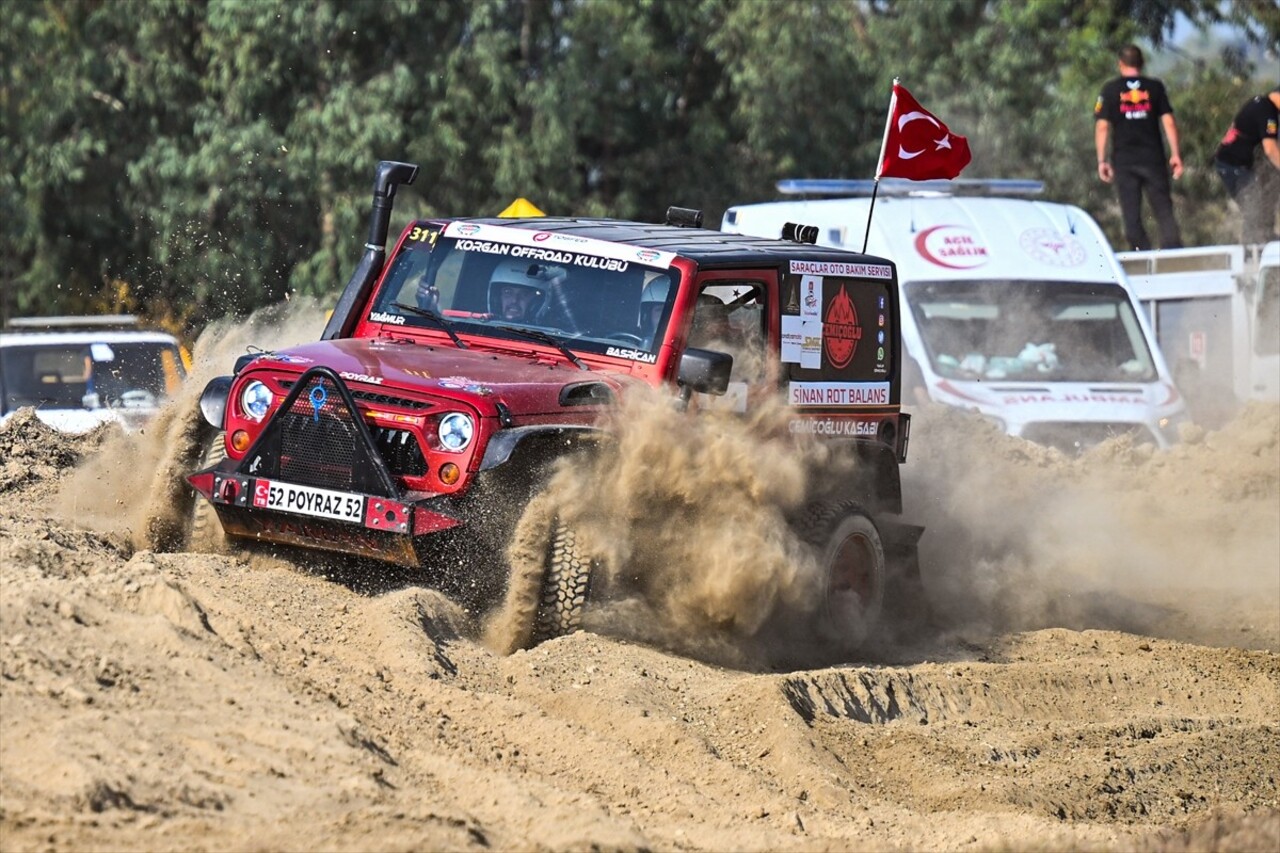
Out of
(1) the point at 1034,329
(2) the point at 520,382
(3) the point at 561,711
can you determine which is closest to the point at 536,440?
(2) the point at 520,382

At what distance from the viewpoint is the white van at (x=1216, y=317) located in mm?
16500

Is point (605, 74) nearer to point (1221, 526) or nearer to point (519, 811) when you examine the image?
point (1221, 526)

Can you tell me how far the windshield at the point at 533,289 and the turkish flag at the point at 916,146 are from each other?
9.98ft

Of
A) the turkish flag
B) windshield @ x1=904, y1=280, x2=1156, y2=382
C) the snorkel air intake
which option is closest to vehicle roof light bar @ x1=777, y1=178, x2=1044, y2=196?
windshield @ x1=904, y1=280, x2=1156, y2=382

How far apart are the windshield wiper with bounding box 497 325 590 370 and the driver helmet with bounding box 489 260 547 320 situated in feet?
0.40

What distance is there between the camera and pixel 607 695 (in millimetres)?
6832

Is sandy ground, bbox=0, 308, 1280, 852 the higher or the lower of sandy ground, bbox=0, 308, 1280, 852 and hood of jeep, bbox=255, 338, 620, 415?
the lower

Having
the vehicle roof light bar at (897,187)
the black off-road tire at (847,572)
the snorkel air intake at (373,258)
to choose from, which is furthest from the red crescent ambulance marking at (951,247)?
the snorkel air intake at (373,258)

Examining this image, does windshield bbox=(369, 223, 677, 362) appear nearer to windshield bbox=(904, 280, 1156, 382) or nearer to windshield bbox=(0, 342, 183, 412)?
windshield bbox=(0, 342, 183, 412)

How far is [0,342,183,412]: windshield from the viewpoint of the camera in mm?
14641

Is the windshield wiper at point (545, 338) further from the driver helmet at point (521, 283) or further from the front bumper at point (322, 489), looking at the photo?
the front bumper at point (322, 489)

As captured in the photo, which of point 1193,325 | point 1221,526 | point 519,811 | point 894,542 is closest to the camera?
point 519,811

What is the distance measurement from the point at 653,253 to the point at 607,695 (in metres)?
2.52

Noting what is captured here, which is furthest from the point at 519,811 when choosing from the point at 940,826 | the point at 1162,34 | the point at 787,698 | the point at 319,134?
the point at 1162,34
